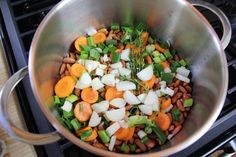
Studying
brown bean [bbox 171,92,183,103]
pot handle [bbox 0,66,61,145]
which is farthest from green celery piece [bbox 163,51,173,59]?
pot handle [bbox 0,66,61,145]

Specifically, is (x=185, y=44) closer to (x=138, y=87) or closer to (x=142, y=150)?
(x=138, y=87)

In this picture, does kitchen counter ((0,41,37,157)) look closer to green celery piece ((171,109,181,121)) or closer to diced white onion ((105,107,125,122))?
diced white onion ((105,107,125,122))

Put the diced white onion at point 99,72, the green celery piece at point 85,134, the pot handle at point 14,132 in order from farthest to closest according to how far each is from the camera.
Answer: the diced white onion at point 99,72, the green celery piece at point 85,134, the pot handle at point 14,132

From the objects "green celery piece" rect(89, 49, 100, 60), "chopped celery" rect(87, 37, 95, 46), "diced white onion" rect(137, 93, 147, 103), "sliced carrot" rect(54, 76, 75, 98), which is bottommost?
"diced white onion" rect(137, 93, 147, 103)

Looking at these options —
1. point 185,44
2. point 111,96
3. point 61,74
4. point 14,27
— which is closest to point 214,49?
point 185,44

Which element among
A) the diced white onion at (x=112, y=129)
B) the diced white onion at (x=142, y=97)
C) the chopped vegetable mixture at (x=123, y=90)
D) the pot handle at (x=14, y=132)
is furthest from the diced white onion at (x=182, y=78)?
the pot handle at (x=14, y=132)

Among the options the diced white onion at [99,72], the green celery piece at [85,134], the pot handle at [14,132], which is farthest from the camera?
the diced white onion at [99,72]

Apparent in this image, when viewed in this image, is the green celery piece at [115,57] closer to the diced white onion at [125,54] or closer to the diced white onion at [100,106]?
→ the diced white onion at [125,54]

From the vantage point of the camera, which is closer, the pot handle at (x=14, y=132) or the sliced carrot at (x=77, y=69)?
the pot handle at (x=14, y=132)
